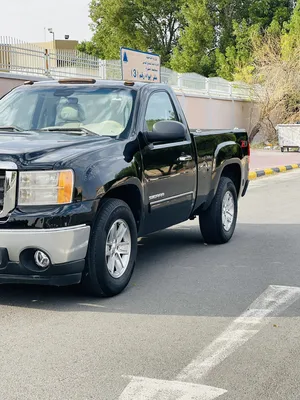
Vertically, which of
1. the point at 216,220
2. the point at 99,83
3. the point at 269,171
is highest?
the point at 99,83

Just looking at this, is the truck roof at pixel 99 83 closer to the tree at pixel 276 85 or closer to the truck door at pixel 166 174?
the truck door at pixel 166 174

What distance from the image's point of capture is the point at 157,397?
3650 mm

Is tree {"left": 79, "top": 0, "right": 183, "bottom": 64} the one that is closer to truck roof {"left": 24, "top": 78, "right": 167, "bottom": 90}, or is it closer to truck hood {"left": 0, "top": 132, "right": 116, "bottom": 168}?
truck roof {"left": 24, "top": 78, "right": 167, "bottom": 90}

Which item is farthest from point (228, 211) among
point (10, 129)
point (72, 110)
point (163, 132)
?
point (10, 129)

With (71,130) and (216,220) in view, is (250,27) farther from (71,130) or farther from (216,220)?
(71,130)

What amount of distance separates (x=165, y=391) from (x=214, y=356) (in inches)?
26.4

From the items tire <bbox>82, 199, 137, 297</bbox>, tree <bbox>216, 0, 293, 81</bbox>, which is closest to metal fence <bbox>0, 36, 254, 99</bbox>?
tire <bbox>82, 199, 137, 297</bbox>

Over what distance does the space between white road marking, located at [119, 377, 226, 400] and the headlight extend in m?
1.74

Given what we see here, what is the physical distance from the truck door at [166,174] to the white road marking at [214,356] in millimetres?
1349

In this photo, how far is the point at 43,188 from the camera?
5094mm

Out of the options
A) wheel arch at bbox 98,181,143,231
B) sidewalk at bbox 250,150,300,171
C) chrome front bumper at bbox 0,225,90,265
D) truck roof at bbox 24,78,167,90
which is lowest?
sidewalk at bbox 250,150,300,171

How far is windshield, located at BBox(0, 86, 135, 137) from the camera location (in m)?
6.29

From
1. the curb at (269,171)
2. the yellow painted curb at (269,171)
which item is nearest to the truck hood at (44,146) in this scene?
the curb at (269,171)

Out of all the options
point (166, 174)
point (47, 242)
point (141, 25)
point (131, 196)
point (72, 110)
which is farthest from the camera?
point (141, 25)
